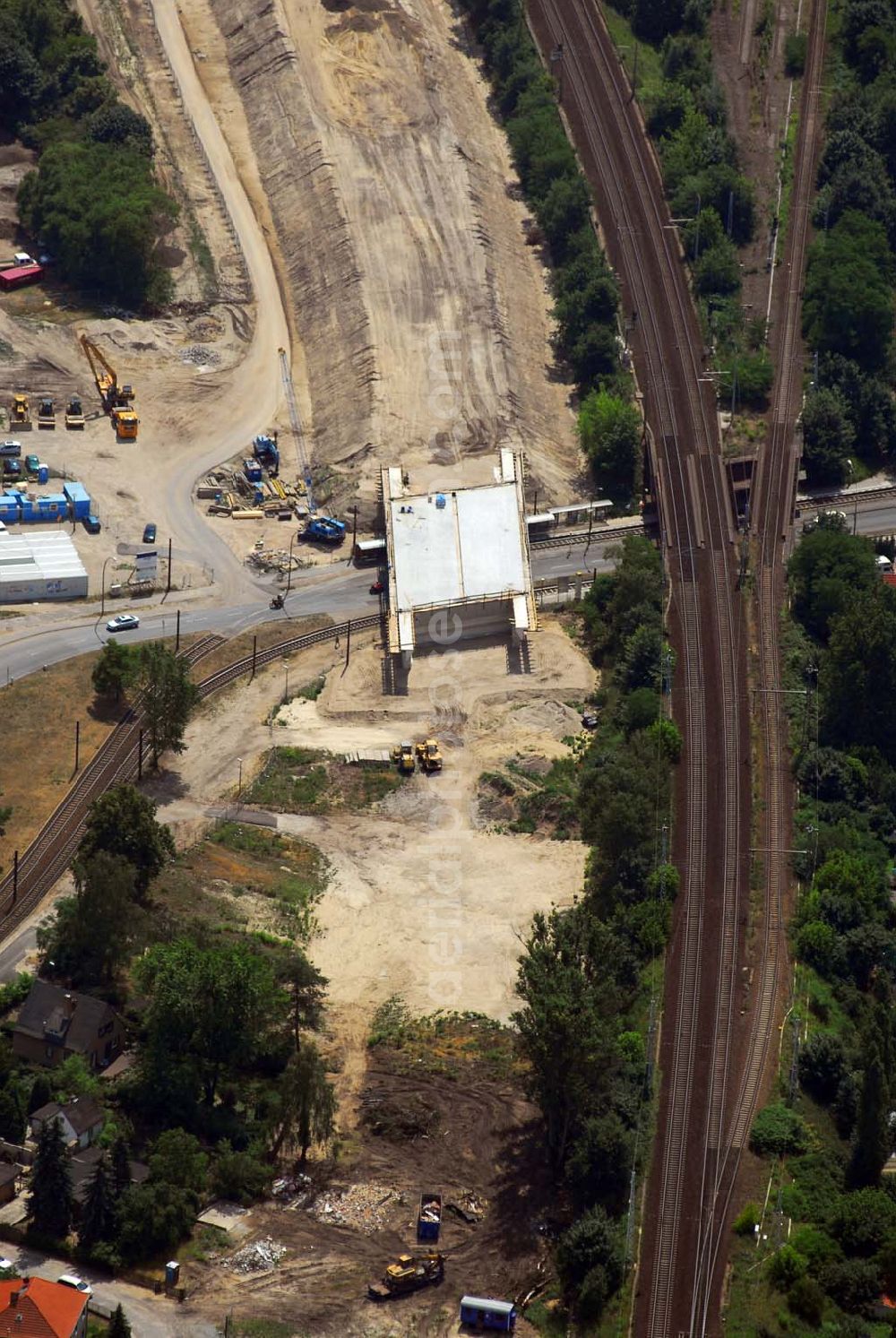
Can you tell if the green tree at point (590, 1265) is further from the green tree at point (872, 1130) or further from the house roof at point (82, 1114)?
the house roof at point (82, 1114)

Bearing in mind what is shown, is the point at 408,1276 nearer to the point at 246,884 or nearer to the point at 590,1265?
the point at 590,1265

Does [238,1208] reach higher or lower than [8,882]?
lower

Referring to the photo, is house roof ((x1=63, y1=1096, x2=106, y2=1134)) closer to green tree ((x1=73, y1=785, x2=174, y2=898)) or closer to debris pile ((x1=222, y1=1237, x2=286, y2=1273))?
debris pile ((x1=222, y1=1237, x2=286, y2=1273))

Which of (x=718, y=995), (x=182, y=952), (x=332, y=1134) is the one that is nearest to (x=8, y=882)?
(x=182, y=952)

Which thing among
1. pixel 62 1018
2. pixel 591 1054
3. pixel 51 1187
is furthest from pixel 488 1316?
pixel 62 1018

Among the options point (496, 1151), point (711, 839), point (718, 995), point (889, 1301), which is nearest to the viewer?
point (889, 1301)

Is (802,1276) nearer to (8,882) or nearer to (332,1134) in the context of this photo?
(332,1134)

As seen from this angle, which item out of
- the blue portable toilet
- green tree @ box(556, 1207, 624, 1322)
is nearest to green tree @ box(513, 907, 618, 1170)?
green tree @ box(556, 1207, 624, 1322)
